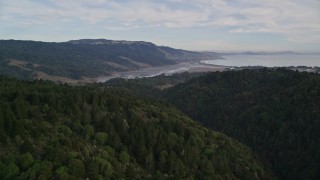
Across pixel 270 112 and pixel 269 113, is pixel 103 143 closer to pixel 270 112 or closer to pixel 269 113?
pixel 269 113

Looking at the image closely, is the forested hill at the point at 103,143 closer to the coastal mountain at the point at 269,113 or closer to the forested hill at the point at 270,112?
the coastal mountain at the point at 269,113

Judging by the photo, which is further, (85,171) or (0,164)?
(85,171)

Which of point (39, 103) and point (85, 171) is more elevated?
point (39, 103)

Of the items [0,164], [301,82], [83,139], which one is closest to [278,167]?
[301,82]

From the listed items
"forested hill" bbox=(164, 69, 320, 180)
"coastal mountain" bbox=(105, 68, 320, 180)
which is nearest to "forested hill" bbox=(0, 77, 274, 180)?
"coastal mountain" bbox=(105, 68, 320, 180)

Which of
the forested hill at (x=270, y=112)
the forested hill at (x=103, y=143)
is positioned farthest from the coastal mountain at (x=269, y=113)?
the forested hill at (x=103, y=143)

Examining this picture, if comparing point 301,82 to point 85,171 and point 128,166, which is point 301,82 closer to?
point 128,166

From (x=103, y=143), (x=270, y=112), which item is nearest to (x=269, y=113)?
(x=270, y=112)

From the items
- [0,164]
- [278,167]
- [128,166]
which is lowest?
[278,167]
